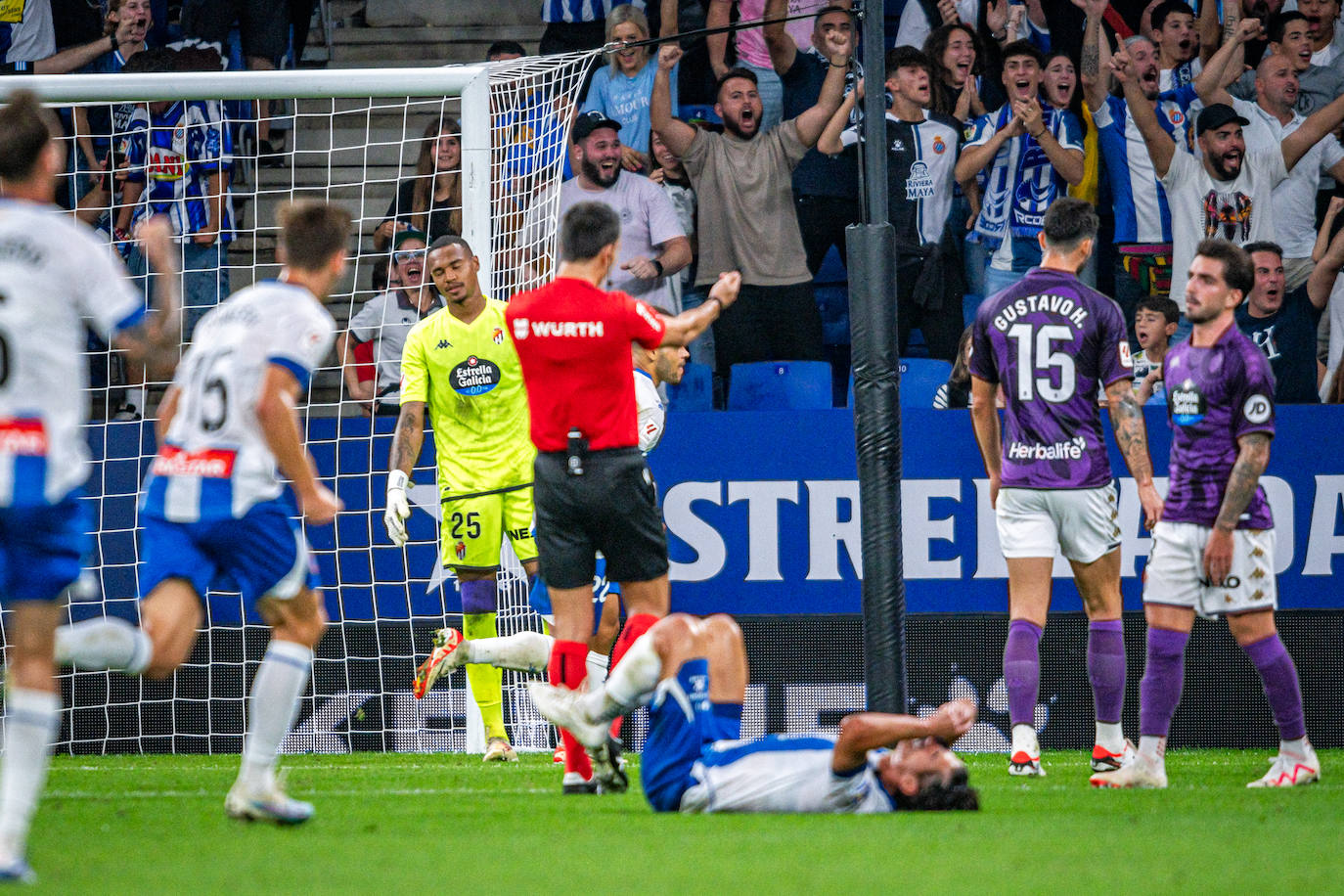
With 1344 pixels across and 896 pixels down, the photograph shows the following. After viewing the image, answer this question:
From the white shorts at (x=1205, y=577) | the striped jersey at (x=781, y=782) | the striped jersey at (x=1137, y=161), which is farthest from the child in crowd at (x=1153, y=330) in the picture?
the striped jersey at (x=781, y=782)

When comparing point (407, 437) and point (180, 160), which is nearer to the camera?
point (407, 437)

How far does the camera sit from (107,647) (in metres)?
4.84

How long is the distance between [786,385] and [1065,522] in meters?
3.39

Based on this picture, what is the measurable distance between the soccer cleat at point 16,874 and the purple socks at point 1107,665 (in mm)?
4755

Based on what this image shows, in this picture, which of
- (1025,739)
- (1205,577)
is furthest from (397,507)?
(1205,577)

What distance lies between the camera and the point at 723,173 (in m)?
10.7

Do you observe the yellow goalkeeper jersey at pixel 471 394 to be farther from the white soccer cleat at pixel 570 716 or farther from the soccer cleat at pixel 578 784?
the white soccer cleat at pixel 570 716

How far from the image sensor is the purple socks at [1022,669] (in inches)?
279

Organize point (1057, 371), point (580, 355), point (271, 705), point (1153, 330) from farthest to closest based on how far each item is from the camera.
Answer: point (1153, 330)
point (1057, 371)
point (580, 355)
point (271, 705)

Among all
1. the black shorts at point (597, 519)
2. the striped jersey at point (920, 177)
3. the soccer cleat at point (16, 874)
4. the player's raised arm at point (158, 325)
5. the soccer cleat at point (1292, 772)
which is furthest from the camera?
the striped jersey at point (920, 177)

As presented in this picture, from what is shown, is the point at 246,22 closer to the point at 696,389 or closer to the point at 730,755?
the point at 696,389

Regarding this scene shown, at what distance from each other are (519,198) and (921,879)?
6515mm

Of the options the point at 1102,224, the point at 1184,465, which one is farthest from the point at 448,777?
the point at 1102,224

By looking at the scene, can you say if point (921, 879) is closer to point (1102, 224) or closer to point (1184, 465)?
point (1184, 465)
